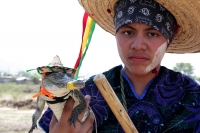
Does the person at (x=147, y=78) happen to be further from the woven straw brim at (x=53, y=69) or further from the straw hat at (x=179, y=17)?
the woven straw brim at (x=53, y=69)

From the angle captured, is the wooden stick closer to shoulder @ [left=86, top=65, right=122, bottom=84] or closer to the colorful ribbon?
the colorful ribbon

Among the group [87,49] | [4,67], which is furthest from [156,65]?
[4,67]

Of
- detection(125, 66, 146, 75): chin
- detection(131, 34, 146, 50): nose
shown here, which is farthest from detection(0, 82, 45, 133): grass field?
detection(131, 34, 146, 50): nose

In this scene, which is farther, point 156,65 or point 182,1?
point 156,65

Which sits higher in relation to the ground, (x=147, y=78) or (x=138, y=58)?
(x=138, y=58)

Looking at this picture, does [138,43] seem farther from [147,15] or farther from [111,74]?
[111,74]

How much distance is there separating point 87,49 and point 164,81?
63cm


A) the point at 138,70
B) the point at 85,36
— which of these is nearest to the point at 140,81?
the point at 138,70

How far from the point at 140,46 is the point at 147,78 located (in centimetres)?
42

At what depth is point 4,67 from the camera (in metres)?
157

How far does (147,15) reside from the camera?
2.28 m

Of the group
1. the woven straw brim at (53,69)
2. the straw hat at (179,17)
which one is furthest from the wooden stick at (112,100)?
the straw hat at (179,17)

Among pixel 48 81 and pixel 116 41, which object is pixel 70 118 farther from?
pixel 116 41

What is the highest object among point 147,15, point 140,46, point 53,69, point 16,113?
point 147,15
